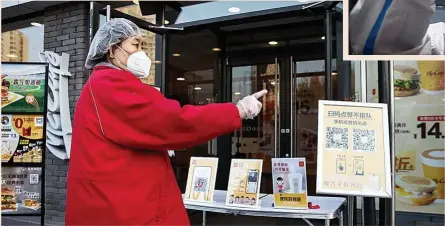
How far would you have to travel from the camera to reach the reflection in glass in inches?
218

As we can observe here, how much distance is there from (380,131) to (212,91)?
3.53m

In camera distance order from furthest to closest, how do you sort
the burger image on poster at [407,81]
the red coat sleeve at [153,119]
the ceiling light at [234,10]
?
the ceiling light at [234,10], the burger image on poster at [407,81], the red coat sleeve at [153,119]

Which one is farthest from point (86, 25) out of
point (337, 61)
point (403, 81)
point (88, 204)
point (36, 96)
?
point (88, 204)

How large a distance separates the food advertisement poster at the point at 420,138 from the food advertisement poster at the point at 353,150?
1.94 metres

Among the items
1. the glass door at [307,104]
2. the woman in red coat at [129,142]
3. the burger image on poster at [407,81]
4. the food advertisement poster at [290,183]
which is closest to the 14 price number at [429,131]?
the burger image on poster at [407,81]

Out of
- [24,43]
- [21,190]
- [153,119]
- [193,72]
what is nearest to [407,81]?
[193,72]

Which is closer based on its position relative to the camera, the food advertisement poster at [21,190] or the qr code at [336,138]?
the qr code at [336,138]

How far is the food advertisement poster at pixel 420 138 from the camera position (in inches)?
173

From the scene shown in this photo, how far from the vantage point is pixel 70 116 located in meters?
5.06

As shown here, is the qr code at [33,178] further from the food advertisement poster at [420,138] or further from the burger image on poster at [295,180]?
the food advertisement poster at [420,138]

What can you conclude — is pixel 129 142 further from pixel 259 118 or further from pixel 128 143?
pixel 259 118

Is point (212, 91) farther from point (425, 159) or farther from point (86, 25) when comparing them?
point (425, 159)

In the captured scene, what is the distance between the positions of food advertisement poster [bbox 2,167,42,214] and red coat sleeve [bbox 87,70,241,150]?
351cm

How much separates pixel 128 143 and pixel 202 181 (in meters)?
1.90
